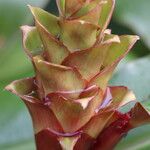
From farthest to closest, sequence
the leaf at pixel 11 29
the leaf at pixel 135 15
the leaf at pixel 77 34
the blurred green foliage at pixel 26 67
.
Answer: the leaf at pixel 135 15 < the leaf at pixel 11 29 < the blurred green foliage at pixel 26 67 < the leaf at pixel 77 34

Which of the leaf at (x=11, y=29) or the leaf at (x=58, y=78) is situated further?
the leaf at (x=11, y=29)

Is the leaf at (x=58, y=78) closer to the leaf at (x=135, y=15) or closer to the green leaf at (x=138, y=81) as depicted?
the green leaf at (x=138, y=81)

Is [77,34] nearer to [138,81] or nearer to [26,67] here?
[138,81]

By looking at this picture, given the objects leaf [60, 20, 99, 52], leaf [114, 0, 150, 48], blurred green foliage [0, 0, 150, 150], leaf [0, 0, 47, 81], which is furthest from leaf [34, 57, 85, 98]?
leaf [114, 0, 150, 48]

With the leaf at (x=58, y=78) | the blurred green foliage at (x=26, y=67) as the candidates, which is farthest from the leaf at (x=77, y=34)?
the blurred green foliage at (x=26, y=67)

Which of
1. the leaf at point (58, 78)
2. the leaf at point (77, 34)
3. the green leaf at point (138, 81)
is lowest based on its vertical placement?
the green leaf at point (138, 81)

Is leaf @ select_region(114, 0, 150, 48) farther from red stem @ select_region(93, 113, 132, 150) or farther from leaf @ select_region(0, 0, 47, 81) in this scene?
red stem @ select_region(93, 113, 132, 150)

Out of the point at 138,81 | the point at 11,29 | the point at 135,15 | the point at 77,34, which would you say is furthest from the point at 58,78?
the point at 135,15

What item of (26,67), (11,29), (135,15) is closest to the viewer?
(11,29)

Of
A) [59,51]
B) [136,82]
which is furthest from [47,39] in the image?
[136,82]

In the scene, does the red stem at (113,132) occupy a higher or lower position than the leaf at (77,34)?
lower
